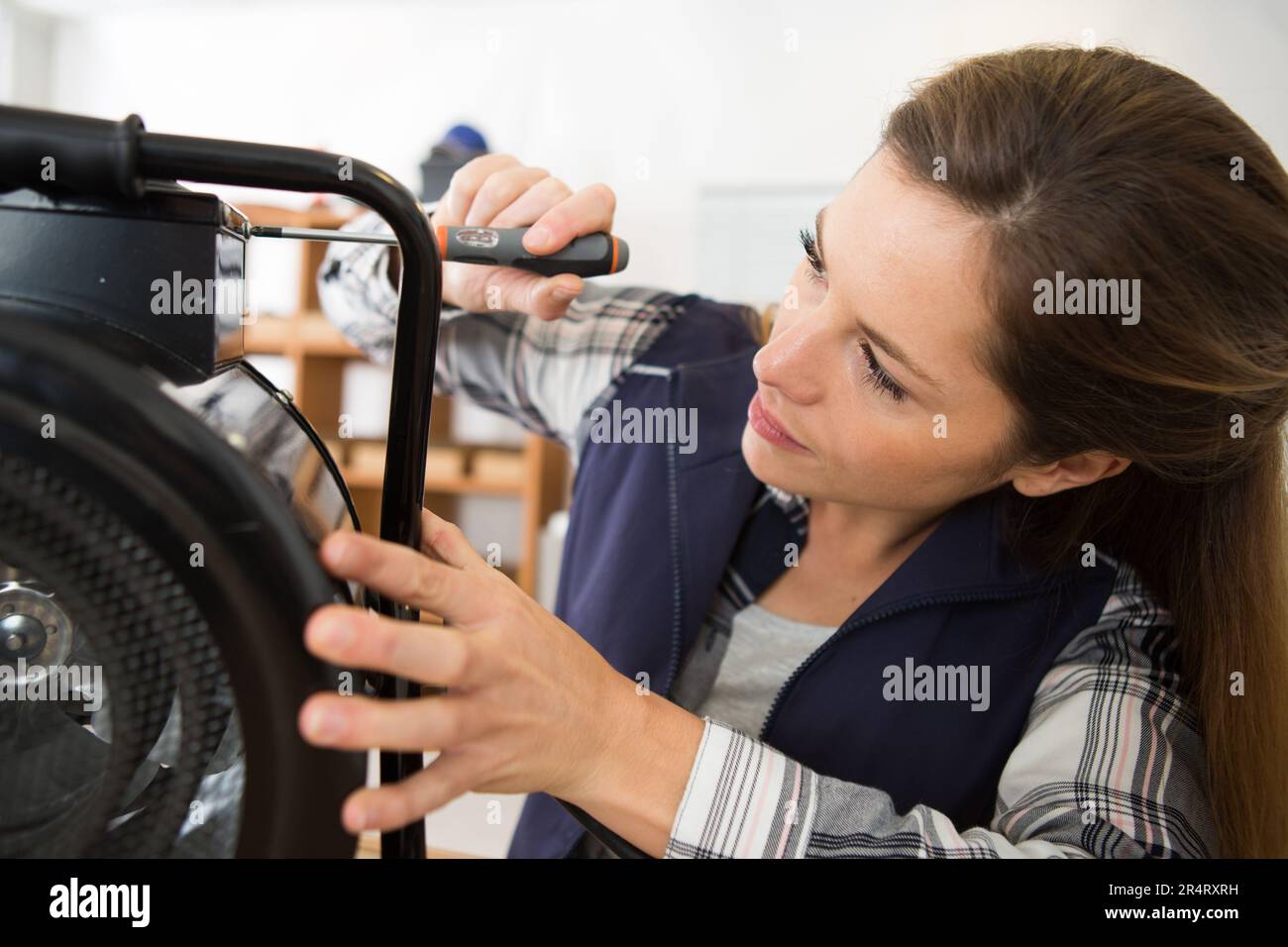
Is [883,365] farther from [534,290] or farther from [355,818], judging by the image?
[355,818]

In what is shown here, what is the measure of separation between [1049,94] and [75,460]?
26.0 inches

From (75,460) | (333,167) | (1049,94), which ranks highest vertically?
(1049,94)

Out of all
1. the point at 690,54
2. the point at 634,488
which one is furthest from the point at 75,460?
the point at 690,54

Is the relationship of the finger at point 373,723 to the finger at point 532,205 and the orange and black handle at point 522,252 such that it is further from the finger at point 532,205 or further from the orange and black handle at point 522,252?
the finger at point 532,205

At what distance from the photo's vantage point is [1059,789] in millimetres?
668

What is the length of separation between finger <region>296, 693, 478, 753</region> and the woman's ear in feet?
1.92

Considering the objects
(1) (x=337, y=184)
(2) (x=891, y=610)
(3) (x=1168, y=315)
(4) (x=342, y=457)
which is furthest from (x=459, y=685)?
(4) (x=342, y=457)

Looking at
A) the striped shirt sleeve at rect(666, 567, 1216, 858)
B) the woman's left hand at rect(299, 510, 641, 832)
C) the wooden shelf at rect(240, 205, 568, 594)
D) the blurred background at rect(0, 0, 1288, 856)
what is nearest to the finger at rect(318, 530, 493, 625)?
the woman's left hand at rect(299, 510, 641, 832)

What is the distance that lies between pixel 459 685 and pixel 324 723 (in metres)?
0.09

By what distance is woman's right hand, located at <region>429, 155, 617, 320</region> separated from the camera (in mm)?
689

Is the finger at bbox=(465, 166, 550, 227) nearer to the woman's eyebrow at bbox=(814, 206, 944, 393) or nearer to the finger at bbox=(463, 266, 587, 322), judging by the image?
the finger at bbox=(463, 266, 587, 322)

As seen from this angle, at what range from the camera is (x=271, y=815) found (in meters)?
0.38

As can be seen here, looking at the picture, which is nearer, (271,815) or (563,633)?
(271,815)
